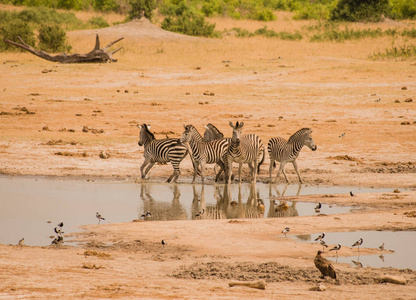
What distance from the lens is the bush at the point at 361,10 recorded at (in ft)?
152

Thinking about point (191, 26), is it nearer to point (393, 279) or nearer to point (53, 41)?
point (53, 41)

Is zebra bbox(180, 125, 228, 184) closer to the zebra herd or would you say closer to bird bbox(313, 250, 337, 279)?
the zebra herd

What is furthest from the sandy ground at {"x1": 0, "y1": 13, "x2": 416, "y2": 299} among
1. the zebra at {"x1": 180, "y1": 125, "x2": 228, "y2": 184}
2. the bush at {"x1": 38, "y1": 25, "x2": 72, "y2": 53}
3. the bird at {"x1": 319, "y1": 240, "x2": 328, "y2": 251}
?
the zebra at {"x1": 180, "y1": 125, "x2": 228, "y2": 184}

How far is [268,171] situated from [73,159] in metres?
4.86

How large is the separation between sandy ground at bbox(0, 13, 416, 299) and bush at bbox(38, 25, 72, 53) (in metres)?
1.06

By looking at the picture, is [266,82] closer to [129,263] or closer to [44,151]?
[44,151]

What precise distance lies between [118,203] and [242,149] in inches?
137

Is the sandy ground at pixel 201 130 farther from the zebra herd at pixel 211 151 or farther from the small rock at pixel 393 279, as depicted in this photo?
the zebra herd at pixel 211 151

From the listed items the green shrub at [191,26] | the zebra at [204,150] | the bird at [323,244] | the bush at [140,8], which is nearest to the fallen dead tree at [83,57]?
the green shrub at [191,26]

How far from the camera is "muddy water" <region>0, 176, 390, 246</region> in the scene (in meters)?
11.6

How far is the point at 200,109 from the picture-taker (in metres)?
23.7

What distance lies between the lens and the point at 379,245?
1006 cm

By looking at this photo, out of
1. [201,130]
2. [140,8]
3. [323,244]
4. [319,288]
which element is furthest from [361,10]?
[319,288]

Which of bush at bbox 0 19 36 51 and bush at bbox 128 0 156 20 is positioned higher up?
bush at bbox 128 0 156 20
